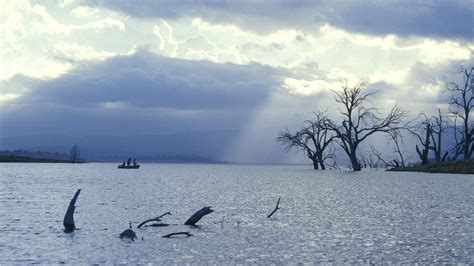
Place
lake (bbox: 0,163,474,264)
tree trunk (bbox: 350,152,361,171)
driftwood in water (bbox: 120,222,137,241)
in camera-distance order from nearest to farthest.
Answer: lake (bbox: 0,163,474,264) < driftwood in water (bbox: 120,222,137,241) < tree trunk (bbox: 350,152,361,171)

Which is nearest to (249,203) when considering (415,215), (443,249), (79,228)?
(415,215)

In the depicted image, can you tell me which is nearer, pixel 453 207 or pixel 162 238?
pixel 162 238

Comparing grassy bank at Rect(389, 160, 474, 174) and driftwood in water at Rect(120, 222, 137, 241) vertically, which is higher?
grassy bank at Rect(389, 160, 474, 174)

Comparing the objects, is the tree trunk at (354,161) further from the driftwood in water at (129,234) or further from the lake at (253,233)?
the driftwood in water at (129,234)

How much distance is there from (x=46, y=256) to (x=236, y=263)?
7.29 metres

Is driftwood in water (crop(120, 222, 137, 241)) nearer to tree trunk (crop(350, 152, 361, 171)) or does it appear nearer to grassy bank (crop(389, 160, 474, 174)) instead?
grassy bank (crop(389, 160, 474, 174))

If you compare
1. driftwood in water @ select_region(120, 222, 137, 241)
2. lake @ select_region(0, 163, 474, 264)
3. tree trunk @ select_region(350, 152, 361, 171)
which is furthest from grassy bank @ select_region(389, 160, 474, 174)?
driftwood in water @ select_region(120, 222, 137, 241)

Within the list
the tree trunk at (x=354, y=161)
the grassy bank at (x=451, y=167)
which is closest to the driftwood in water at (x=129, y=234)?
the grassy bank at (x=451, y=167)

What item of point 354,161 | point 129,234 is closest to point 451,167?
point 354,161

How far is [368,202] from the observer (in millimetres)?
46000

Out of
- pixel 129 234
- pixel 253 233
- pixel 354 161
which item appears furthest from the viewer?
pixel 354 161

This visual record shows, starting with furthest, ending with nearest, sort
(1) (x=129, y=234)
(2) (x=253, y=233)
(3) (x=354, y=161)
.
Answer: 1. (3) (x=354, y=161)
2. (2) (x=253, y=233)
3. (1) (x=129, y=234)

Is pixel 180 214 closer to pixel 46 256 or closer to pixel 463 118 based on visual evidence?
pixel 46 256

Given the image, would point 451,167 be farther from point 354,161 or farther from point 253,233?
point 253,233
